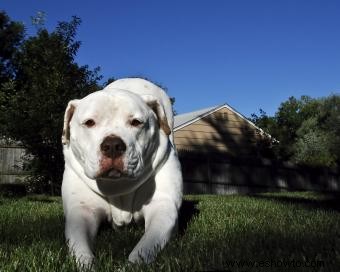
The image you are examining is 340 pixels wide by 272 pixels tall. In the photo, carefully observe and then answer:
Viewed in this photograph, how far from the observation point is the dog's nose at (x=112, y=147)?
10.4 ft

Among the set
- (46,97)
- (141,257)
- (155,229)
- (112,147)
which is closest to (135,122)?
(112,147)

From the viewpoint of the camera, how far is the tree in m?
10.2

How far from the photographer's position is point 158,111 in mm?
4008

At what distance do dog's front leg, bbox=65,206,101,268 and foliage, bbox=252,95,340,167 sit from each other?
21.5 metres

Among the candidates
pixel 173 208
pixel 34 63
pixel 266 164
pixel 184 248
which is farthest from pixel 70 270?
pixel 266 164

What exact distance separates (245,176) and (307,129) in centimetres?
1933

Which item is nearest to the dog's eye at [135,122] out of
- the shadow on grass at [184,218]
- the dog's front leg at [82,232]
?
the dog's front leg at [82,232]

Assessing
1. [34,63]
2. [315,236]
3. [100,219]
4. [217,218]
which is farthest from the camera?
[34,63]

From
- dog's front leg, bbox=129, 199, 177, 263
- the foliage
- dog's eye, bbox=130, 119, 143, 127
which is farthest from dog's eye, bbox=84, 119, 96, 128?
the foliage

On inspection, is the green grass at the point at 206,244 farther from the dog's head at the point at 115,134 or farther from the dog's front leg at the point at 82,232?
the dog's head at the point at 115,134

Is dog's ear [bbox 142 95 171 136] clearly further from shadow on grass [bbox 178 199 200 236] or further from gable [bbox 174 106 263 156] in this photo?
gable [bbox 174 106 263 156]

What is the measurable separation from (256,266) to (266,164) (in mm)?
15807

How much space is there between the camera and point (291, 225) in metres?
4.05

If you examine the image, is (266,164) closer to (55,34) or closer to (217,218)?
(55,34)
